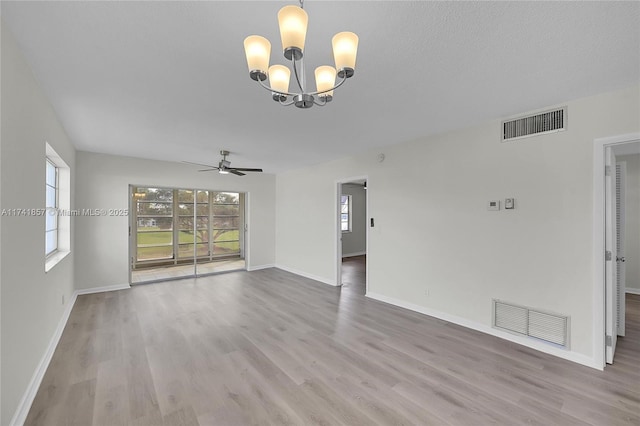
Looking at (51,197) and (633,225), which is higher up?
(51,197)

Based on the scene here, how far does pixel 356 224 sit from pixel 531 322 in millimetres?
6559

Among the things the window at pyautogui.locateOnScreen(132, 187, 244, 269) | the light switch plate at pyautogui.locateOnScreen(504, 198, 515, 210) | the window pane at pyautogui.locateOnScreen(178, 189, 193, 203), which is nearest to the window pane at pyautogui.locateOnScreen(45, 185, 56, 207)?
the window at pyautogui.locateOnScreen(132, 187, 244, 269)

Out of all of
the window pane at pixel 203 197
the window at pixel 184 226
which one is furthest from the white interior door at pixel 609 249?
the window pane at pixel 203 197

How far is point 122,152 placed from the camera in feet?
16.3

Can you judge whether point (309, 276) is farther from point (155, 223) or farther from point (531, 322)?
point (155, 223)

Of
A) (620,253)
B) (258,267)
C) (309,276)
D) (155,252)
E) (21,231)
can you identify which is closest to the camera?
(21,231)

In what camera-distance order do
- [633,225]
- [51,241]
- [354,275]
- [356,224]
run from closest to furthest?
1. [51,241]
2. [633,225]
3. [354,275]
4. [356,224]

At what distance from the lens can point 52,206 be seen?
11.9ft

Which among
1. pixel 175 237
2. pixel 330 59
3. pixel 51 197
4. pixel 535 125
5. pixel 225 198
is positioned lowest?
pixel 175 237

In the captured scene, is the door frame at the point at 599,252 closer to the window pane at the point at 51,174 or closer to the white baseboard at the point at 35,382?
the white baseboard at the point at 35,382

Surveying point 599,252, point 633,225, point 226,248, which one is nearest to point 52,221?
point 226,248

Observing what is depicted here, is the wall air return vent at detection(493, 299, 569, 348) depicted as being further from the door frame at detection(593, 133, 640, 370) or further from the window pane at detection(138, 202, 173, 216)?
the window pane at detection(138, 202, 173, 216)

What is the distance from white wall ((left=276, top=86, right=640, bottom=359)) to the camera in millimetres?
2648

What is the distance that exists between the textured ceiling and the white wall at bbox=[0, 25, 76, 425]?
240 millimetres
